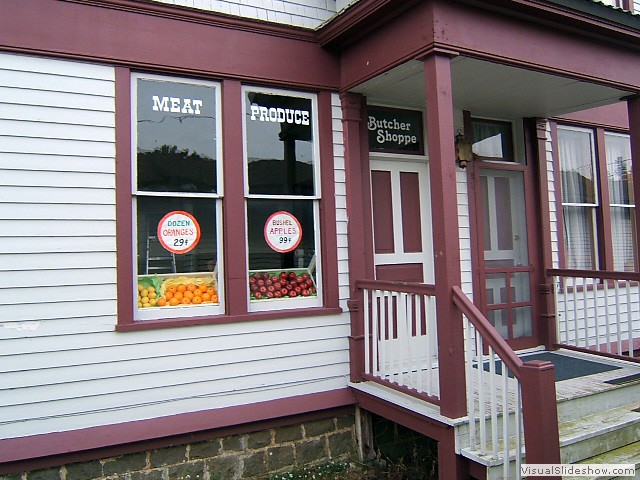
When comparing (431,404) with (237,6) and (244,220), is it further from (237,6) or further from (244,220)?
(237,6)

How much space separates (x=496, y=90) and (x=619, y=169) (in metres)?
3.40

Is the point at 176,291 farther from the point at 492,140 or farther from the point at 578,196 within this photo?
the point at 578,196

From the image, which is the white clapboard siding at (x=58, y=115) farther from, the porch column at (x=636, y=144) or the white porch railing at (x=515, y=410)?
the porch column at (x=636, y=144)

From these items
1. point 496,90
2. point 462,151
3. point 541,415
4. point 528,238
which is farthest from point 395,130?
point 541,415

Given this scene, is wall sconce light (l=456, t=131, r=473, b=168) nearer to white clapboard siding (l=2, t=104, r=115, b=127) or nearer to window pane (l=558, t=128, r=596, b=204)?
window pane (l=558, t=128, r=596, b=204)

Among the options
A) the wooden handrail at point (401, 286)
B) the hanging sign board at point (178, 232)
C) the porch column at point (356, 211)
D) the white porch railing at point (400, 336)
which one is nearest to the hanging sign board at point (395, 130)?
the porch column at point (356, 211)

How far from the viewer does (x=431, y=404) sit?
4176 mm

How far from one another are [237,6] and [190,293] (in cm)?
258

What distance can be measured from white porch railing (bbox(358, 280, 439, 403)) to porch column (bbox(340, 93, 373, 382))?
0.31 feet

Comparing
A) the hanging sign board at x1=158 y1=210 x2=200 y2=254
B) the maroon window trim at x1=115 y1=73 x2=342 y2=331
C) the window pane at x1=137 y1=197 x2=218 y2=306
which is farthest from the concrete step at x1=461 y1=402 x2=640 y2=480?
the hanging sign board at x1=158 y1=210 x2=200 y2=254

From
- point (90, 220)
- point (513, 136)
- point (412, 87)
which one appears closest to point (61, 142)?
point (90, 220)

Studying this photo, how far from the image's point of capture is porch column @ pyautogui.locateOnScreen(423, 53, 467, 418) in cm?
385

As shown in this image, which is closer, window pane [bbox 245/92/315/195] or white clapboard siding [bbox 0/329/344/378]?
white clapboard siding [bbox 0/329/344/378]

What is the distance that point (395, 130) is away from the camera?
18.4ft
